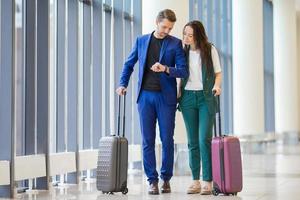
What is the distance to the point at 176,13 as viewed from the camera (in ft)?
34.8

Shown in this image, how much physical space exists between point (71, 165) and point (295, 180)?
303 cm

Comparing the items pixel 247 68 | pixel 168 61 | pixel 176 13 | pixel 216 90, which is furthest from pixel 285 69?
pixel 216 90

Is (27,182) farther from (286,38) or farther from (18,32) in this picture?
(286,38)

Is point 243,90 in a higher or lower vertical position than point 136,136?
higher

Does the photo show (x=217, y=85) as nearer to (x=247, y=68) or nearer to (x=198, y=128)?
(x=198, y=128)

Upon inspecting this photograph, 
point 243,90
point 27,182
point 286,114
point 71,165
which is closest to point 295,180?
point 71,165

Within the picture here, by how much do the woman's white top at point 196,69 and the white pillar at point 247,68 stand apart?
40.4 ft

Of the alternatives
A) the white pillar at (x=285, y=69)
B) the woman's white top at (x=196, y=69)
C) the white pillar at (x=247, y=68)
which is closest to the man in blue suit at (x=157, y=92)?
the woman's white top at (x=196, y=69)

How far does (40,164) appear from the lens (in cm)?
777

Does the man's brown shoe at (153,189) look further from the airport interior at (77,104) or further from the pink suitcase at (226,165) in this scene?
the pink suitcase at (226,165)

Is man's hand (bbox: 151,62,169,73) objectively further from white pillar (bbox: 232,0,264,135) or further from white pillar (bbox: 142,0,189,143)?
white pillar (bbox: 232,0,264,135)

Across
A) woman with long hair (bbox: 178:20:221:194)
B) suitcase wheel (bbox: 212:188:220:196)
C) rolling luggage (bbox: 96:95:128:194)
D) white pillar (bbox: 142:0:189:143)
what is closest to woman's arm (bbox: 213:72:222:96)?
woman with long hair (bbox: 178:20:221:194)

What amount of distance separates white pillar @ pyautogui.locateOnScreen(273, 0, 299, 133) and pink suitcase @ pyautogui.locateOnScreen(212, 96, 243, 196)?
21.3 m

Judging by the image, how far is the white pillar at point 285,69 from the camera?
27781 mm
